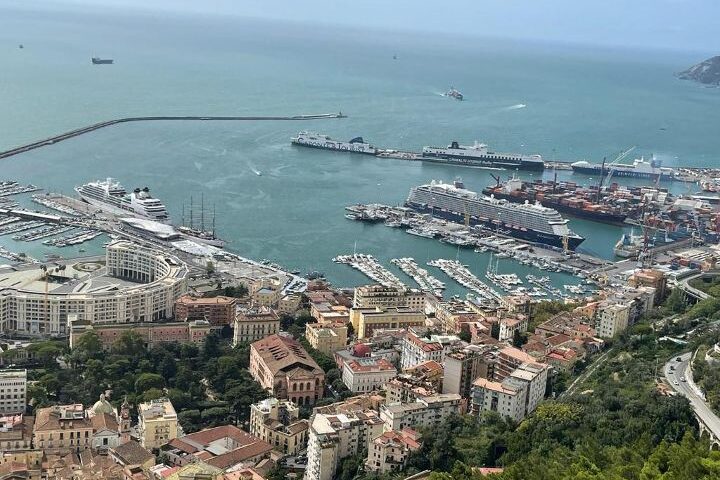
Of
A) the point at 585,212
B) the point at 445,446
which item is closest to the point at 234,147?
the point at 585,212

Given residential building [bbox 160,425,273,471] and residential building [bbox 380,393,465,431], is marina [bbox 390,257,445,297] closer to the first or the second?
residential building [bbox 380,393,465,431]

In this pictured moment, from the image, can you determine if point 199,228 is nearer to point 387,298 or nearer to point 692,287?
point 387,298

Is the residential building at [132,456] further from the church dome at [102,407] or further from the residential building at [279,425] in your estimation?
the residential building at [279,425]

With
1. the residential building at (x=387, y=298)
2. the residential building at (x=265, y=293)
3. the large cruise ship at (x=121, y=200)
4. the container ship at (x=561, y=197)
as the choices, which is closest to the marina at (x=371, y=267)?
the residential building at (x=387, y=298)

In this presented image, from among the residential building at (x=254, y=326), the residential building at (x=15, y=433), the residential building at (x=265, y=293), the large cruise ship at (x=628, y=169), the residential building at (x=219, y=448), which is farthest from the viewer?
the large cruise ship at (x=628, y=169)

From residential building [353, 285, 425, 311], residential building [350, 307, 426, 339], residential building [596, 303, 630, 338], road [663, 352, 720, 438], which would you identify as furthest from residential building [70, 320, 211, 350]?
road [663, 352, 720, 438]

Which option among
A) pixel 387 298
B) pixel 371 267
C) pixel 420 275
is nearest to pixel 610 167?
pixel 420 275
